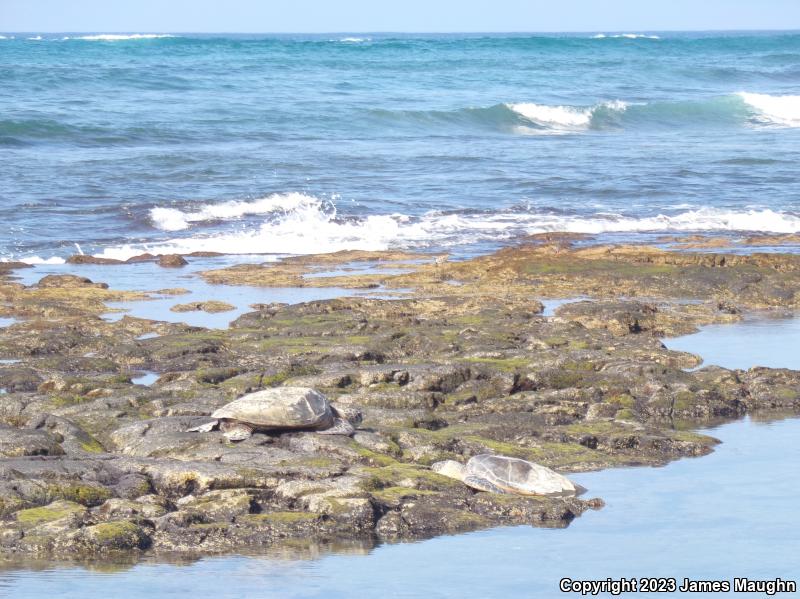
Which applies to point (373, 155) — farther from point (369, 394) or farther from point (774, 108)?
point (774, 108)

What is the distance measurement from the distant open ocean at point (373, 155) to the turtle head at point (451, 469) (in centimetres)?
1304

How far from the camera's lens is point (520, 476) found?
9.30 metres

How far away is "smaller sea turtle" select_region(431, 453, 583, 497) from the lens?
9.23 m

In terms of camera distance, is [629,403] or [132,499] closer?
[132,499]

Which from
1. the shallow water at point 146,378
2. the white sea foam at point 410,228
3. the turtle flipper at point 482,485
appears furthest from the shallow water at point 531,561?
the white sea foam at point 410,228

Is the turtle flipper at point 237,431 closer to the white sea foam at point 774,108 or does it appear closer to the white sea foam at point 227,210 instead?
the white sea foam at point 227,210

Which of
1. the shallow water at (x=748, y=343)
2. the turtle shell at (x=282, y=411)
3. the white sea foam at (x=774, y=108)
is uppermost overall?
the turtle shell at (x=282, y=411)

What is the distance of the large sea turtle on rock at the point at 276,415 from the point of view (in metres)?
10.1

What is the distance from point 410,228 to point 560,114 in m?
24.5

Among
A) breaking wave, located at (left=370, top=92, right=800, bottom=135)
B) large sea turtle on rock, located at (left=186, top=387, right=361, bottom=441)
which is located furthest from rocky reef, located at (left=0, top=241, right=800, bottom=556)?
breaking wave, located at (left=370, top=92, right=800, bottom=135)

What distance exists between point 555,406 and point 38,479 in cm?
482

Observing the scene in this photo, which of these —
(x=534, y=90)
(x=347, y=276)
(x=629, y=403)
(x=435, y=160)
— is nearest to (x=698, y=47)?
(x=534, y=90)

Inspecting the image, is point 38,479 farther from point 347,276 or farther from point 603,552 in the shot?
point 347,276

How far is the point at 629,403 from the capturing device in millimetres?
11852
